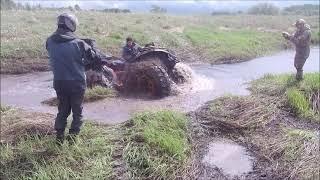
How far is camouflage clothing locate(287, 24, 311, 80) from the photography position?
39.2 feet

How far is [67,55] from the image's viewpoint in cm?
696

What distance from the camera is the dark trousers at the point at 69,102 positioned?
7094mm

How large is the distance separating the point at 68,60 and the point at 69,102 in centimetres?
70

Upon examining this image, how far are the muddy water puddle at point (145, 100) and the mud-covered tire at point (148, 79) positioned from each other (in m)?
0.33

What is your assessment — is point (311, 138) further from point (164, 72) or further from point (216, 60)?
point (216, 60)

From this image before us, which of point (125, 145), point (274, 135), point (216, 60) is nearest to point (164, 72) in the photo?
point (274, 135)

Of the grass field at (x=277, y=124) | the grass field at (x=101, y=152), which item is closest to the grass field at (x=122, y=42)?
the grass field at (x=277, y=124)

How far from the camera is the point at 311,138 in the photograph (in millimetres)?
8328

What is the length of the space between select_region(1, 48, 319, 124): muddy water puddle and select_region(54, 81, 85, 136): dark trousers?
1958mm

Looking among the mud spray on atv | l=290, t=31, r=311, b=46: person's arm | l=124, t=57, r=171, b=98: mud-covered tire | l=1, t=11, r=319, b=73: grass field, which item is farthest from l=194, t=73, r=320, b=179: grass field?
l=1, t=11, r=319, b=73: grass field

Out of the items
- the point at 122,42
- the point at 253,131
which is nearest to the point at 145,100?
the point at 253,131

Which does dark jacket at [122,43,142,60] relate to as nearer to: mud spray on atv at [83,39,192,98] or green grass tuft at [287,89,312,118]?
mud spray on atv at [83,39,192,98]

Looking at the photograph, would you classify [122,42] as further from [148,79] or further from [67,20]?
[67,20]

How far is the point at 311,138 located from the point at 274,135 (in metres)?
0.65
